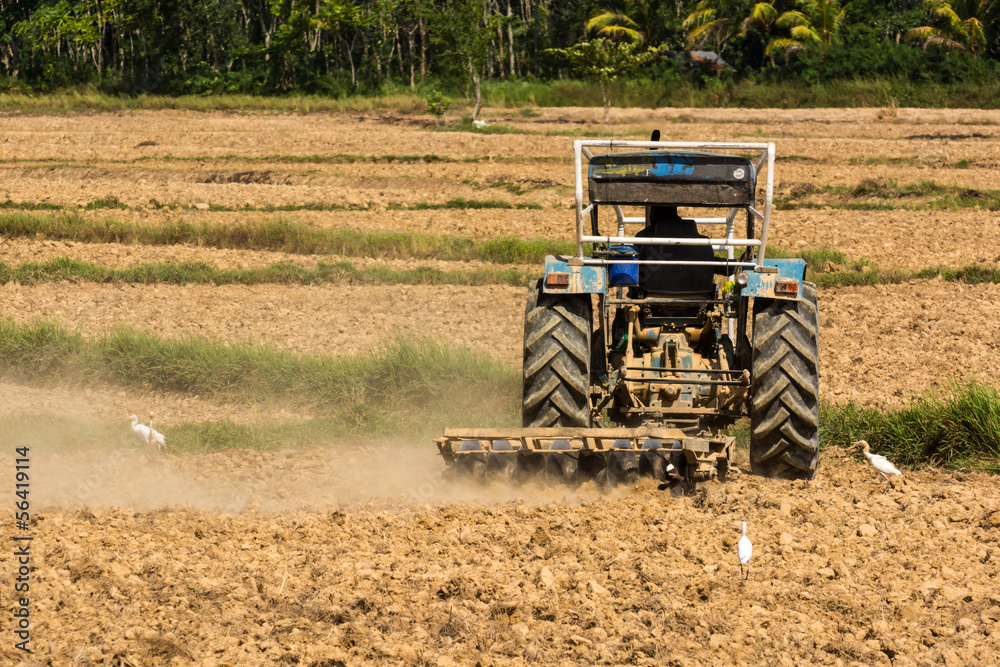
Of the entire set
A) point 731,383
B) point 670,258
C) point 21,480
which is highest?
point 670,258

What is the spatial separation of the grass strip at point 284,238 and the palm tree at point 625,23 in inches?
889

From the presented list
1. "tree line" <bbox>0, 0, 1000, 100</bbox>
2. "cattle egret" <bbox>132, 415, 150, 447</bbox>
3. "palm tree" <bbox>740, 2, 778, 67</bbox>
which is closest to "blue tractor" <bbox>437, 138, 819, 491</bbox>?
"cattle egret" <bbox>132, 415, 150, 447</bbox>

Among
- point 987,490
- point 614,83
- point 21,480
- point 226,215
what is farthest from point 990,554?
point 614,83

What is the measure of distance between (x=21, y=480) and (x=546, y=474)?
3895 millimetres

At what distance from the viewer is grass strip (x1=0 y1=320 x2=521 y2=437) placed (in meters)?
9.03

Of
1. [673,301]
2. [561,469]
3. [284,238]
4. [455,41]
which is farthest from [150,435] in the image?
[455,41]

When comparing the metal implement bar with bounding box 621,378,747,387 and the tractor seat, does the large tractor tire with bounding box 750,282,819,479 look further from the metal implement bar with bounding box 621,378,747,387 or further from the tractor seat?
the tractor seat

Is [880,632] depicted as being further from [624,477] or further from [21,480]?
[21,480]

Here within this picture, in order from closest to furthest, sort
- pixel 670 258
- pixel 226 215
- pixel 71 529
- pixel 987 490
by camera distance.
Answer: pixel 71 529 → pixel 987 490 → pixel 670 258 → pixel 226 215

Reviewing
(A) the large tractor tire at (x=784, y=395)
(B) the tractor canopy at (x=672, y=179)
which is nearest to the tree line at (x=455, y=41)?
(B) the tractor canopy at (x=672, y=179)

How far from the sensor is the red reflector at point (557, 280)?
6543mm

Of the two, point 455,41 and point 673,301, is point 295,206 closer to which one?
point 455,41

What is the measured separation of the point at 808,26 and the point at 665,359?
3075 cm

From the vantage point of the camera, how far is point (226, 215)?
1747 cm
